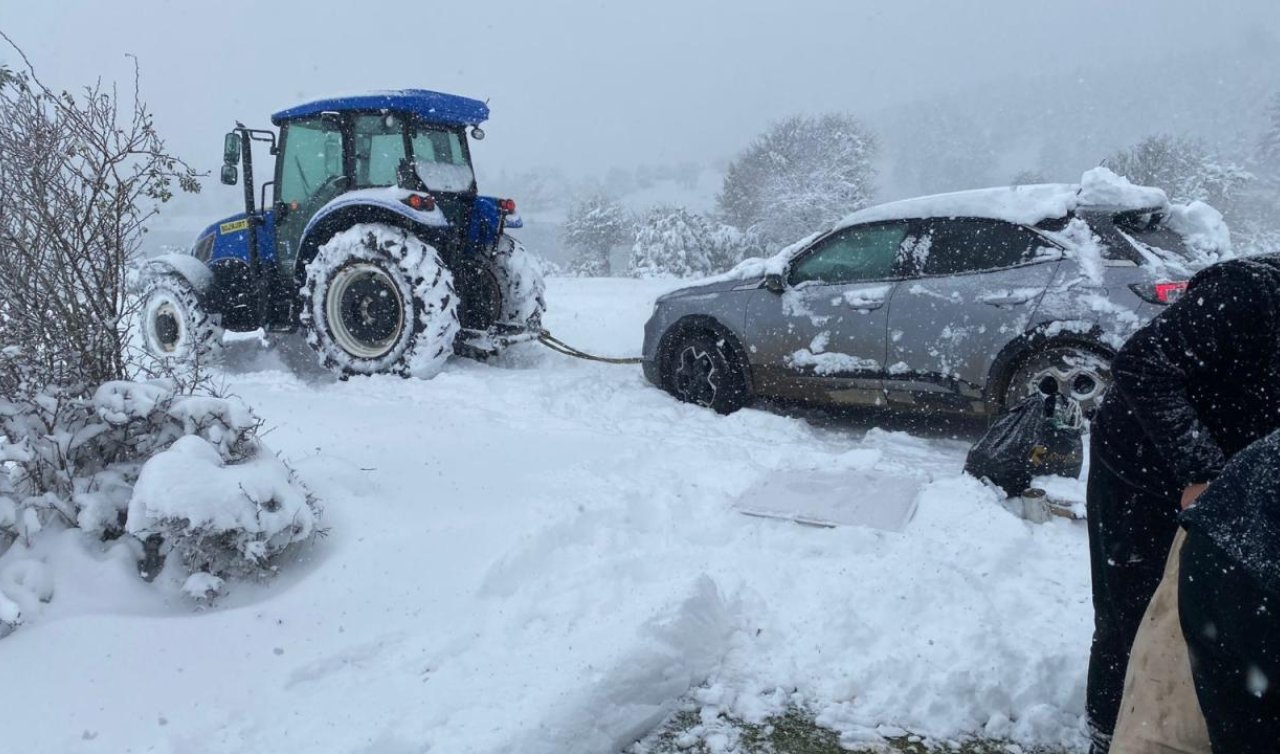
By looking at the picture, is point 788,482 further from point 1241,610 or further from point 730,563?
point 1241,610

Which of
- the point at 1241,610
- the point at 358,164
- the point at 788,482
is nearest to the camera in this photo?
the point at 1241,610

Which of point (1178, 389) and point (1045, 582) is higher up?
point (1178, 389)

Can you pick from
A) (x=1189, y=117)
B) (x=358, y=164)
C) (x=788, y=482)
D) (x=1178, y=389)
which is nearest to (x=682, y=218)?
(x=358, y=164)

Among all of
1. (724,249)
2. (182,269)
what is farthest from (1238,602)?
(724,249)

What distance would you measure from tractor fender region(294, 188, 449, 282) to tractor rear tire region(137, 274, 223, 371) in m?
1.20

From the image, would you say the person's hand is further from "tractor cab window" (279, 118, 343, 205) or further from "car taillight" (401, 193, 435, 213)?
"tractor cab window" (279, 118, 343, 205)

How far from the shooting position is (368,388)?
6.56 metres

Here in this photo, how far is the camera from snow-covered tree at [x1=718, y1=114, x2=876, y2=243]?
44.8 metres

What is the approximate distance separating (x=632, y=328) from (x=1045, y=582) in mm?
7706

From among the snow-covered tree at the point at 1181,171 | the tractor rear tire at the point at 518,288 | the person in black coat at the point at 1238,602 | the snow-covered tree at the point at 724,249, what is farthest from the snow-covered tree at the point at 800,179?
the person in black coat at the point at 1238,602

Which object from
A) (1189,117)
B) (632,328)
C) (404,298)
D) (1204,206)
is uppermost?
(1189,117)

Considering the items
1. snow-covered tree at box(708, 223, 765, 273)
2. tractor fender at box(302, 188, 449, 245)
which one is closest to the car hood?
tractor fender at box(302, 188, 449, 245)

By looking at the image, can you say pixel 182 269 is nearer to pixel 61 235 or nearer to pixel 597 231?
pixel 61 235

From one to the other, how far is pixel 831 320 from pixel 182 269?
617 centimetres
